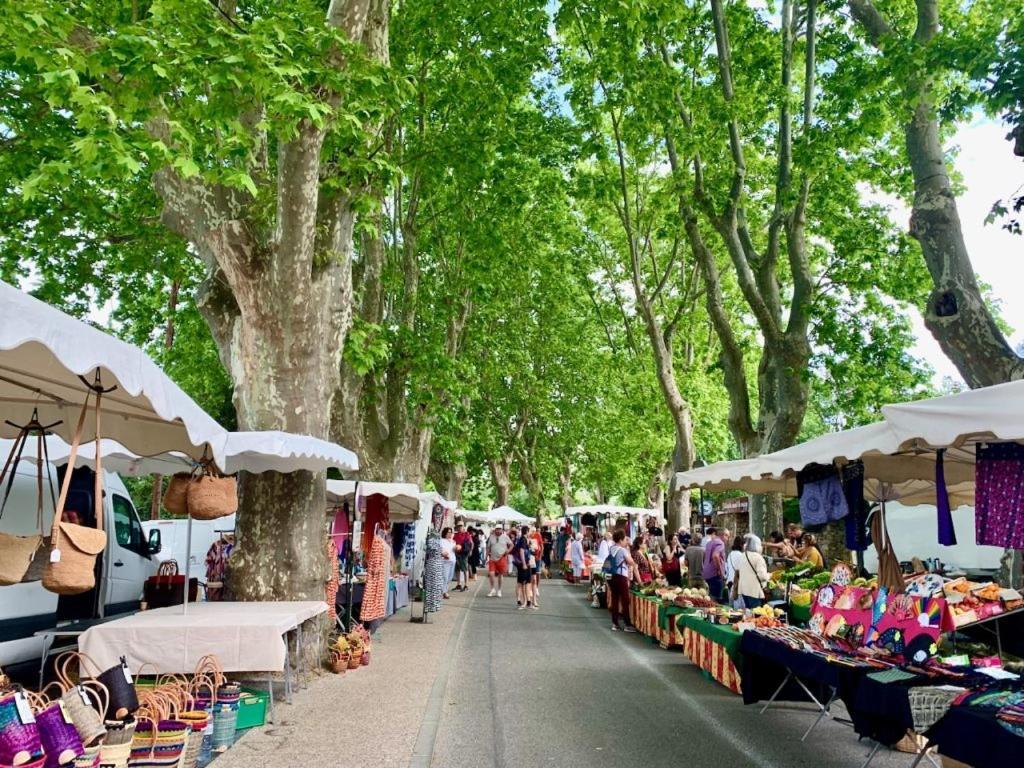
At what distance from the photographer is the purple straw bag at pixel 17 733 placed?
3.44m

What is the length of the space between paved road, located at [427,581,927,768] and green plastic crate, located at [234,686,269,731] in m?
1.48

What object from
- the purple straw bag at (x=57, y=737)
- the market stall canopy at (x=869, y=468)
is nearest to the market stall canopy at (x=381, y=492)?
the market stall canopy at (x=869, y=468)

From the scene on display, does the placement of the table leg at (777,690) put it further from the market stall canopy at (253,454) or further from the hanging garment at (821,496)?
the market stall canopy at (253,454)

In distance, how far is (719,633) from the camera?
Result: 867cm

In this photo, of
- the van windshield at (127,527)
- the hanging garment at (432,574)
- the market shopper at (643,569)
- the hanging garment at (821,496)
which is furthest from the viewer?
the market shopper at (643,569)

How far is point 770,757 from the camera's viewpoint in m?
6.17

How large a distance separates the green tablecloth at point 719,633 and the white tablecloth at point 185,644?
14.7 feet

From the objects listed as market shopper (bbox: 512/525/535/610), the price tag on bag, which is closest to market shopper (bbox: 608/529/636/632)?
market shopper (bbox: 512/525/535/610)

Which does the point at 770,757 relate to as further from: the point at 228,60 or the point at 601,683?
the point at 228,60

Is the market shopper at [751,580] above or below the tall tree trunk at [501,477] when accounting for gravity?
below

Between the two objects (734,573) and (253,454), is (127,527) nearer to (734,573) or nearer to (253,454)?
(253,454)

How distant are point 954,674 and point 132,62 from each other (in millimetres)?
7859

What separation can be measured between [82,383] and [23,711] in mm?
2248

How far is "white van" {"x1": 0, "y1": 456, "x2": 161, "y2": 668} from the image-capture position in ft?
25.7
